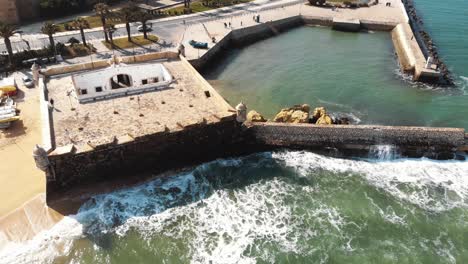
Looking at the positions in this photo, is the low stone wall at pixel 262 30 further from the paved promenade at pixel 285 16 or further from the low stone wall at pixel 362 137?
the low stone wall at pixel 362 137

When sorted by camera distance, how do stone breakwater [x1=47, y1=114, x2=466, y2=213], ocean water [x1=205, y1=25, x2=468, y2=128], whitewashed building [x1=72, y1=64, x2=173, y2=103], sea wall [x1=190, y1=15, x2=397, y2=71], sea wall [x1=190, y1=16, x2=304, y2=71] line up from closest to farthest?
1. stone breakwater [x1=47, y1=114, x2=466, y2=213]
2. whitewashed building [x1=72, y1=64, x2=173, y2=103]
3. ocean water [x1=205, y1=25, x2=468, y2=128]
4. sea wall [x1=190, y1=16, x2=304, y2=71]
5. sea wall [x1=190, y1=15, x2=397, y2=71]

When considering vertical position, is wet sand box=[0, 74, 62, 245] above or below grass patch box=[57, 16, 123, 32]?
below

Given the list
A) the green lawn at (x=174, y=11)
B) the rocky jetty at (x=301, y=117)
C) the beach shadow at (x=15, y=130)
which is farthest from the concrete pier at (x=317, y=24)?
the beach shadow at (x=15, y=130)

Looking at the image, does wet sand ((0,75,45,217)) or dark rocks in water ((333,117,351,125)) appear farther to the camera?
dark rocks in water ((333,117,351,125))

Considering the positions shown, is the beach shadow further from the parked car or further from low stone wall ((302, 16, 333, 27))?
low stone wall ((302, 16, 333, 27))

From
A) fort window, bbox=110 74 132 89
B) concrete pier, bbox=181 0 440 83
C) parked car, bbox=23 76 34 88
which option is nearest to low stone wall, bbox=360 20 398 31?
concrete pier, bbox=181 0 440 83

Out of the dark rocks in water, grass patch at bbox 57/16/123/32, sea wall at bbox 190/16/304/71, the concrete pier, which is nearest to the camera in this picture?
the dark rocks in water

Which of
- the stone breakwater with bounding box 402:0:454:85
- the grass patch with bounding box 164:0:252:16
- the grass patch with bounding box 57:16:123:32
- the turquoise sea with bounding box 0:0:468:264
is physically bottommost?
the turquoise sea with bounding box 0:0:468:264

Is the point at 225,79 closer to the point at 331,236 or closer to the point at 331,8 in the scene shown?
the point at 331,236
